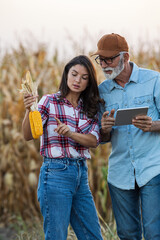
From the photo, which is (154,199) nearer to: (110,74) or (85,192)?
(85,192)

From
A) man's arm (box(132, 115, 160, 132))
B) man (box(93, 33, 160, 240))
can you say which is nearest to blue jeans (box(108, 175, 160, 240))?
man (box(93, 33, 160, 240))

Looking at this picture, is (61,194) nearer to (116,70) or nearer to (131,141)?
(131,141)

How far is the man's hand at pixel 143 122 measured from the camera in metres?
2.77

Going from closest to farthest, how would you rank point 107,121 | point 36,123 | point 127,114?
point 36,123
point 127,114
point 107,121

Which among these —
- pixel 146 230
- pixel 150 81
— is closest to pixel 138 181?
pixel 146 230

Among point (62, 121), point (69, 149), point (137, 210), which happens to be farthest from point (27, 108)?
point (137, 210)

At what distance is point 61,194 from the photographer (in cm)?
271

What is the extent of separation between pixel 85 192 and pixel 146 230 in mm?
504

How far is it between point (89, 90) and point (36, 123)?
60 centimetres

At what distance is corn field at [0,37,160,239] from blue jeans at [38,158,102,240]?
73.3 inches

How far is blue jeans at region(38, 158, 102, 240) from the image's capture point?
2.71 metres

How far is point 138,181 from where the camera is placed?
9.49 feet

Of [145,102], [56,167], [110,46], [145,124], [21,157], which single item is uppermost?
[110,46]

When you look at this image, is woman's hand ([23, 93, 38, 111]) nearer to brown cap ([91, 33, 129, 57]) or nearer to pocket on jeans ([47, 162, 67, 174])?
pocket on jeans ([47, 162, 67, 174])
